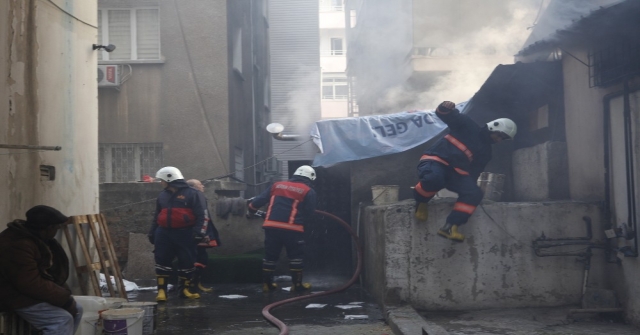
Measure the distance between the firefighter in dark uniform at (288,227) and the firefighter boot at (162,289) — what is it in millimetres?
1447

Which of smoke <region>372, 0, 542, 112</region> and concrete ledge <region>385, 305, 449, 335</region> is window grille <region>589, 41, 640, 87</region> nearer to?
concrete ledge <region>385, 305, 449, 335</region>

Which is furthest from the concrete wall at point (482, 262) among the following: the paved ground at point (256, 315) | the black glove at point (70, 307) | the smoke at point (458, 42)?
the smoke at point (458, 42)

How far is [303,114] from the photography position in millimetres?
26312

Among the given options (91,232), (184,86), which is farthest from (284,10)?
(91,232)

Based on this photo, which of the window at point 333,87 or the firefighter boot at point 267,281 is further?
the window at point 333,87

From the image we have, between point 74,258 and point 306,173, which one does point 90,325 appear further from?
point 306,173

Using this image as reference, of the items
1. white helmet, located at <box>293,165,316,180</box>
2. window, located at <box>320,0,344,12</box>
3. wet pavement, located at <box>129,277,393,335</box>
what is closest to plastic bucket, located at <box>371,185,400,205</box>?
white helmet, located at <box>293,165,316,180</box>

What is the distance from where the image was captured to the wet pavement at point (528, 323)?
6629 mm

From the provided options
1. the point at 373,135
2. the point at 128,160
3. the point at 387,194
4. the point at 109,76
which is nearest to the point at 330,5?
the point at 109,76

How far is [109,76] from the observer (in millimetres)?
13906

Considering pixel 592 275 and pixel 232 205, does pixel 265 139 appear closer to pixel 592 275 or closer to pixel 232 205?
pixel 232 205

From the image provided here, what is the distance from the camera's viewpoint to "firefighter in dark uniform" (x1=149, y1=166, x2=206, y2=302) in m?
9.50

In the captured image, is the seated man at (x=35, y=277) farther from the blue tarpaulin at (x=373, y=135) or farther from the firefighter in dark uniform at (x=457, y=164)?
the blue tarpaulin at (x=373, y=135)

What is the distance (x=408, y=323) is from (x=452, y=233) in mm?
1244
